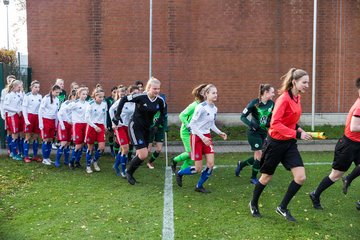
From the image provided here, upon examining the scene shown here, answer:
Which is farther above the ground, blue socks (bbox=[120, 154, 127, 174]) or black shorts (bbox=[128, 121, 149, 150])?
black shorts (bbox=[128, 121, 149, 150])

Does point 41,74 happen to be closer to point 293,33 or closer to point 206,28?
point 206,28

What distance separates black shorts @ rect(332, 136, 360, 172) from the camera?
6.82 m

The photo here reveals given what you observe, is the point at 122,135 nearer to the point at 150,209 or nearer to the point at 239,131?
the point at 150,209

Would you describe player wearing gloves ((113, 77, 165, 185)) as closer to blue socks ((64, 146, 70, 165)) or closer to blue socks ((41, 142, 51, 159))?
blue socks ((64, 146, 70, 165))

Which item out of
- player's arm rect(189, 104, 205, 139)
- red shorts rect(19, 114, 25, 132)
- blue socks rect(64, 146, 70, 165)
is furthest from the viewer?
red shorts rect(19, 114, 25, 132)

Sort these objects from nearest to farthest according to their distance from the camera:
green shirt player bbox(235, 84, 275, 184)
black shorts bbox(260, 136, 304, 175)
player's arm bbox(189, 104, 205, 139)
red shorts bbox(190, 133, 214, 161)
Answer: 1. black shorts bbox(260, 136, 304, 175)
2. player's arm bbox(189, 104, 205, 139)
3. red shorts bbox(190, 133, 214, 161)
4. green shirt player bbox(235, 84, 275, 184)

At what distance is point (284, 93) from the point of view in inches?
248

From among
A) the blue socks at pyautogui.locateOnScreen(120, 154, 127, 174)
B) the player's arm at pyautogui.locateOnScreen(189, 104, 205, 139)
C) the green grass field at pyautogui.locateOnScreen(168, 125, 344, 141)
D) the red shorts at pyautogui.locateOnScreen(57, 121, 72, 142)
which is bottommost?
the green grass field at pyautogui.locateOnScreen(168, 125, 344, 141)

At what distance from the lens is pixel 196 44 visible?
1786 cm

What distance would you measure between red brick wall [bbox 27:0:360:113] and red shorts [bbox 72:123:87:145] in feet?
25.1

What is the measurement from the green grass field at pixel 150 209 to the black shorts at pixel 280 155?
2.52 ft

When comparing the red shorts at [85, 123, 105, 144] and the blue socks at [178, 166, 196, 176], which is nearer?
the blue socks at [178, 166, 196, 176]

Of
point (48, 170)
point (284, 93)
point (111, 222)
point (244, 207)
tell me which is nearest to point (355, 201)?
point (244, 207)

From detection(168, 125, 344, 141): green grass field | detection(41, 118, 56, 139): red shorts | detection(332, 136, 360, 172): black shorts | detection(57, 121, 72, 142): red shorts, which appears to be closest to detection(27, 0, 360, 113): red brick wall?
detection(168, 125, 344, 141): green grass field
